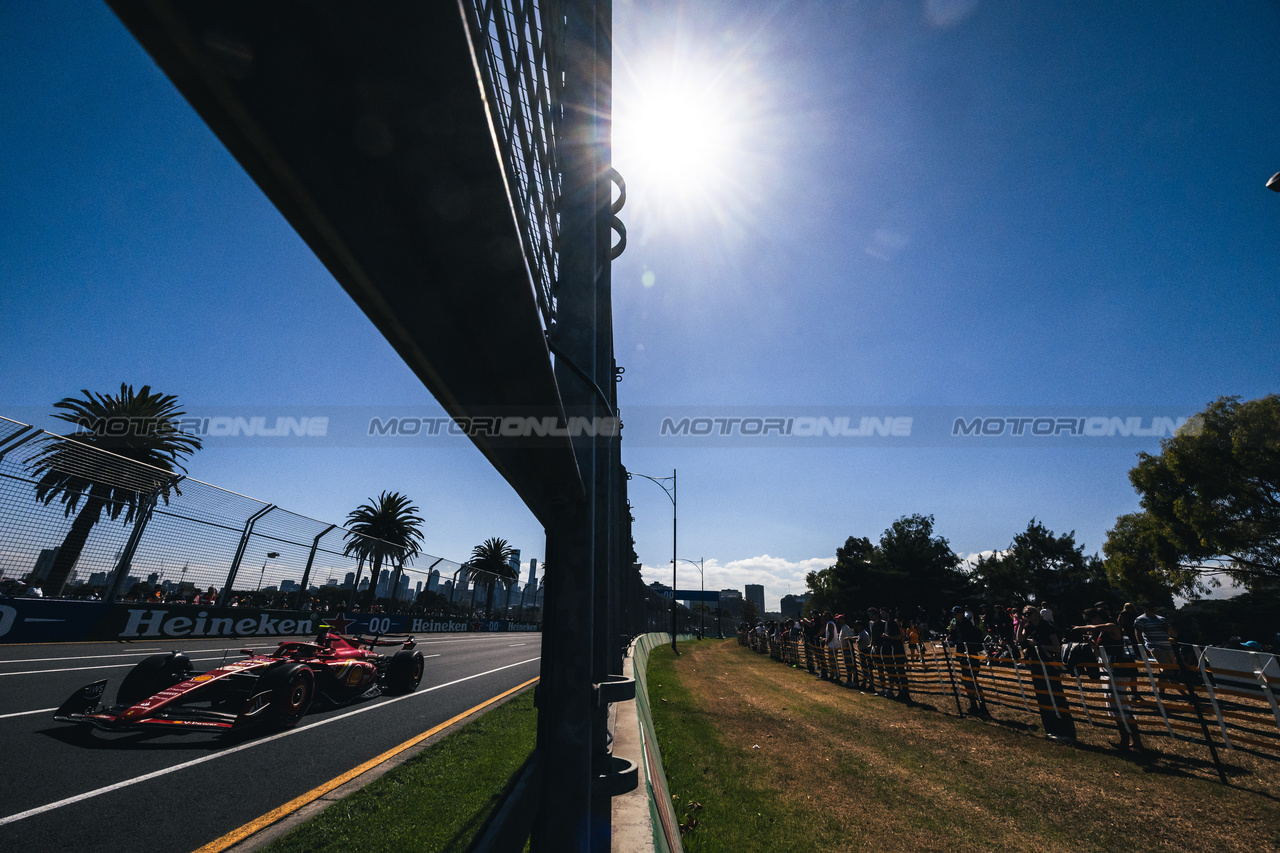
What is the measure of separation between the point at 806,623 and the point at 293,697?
54.6 feet

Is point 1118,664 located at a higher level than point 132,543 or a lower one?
lower

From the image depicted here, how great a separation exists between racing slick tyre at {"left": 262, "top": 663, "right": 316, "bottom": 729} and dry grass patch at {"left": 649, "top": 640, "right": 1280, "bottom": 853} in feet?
14.2

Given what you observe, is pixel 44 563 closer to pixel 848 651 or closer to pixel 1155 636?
pixel 848 651

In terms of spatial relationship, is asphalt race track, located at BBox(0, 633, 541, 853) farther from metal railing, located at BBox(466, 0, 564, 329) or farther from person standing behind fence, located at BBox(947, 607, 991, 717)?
person standing behind fence, located at BBox(947, 607, 991, 717)

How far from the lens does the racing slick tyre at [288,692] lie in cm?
594

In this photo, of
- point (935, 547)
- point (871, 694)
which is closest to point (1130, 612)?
point (871, 694)

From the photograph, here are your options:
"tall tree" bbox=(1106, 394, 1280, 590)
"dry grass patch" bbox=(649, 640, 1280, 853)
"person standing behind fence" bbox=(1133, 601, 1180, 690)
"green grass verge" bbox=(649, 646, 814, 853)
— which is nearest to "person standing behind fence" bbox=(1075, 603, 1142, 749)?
"dry grass patch" bbox=(649, 640, 1280, 853)

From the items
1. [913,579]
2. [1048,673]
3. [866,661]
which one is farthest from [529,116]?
[913,579]

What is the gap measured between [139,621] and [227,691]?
28.4 ft

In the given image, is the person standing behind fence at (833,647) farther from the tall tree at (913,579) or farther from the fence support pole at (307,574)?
the tall tree at (913,579)

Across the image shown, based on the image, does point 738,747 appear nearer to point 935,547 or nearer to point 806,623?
point 806,623

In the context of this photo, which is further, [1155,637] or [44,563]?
[44,563]

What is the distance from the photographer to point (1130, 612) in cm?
1018

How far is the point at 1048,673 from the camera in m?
7.73
